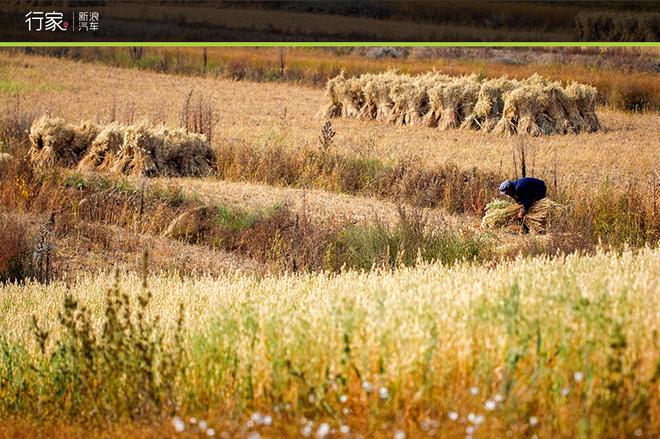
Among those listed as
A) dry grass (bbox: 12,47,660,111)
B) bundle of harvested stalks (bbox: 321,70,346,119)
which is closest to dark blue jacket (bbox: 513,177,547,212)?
bundle of harvested stalks (bbox: 321,70,346,119)

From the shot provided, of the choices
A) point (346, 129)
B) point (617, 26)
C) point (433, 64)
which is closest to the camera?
point (346, 129)

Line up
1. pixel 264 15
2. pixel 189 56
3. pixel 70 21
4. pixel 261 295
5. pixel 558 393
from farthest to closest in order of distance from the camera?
pixel 264 15 → pixel 189 56 → pixel 70 21 → pixel 261 295 → pixel 558 393

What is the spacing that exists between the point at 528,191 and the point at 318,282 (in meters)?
7.92

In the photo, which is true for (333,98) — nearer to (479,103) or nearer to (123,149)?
(479,103)

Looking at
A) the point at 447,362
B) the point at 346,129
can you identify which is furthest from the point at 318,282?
the point at 346,129

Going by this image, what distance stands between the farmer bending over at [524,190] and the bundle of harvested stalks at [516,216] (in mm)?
80

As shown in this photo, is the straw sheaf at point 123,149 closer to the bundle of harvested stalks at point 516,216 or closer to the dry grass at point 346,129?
the dry grass at point 346,129

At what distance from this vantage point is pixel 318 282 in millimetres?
9406

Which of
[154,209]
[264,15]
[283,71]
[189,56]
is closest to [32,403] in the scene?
[154,209]

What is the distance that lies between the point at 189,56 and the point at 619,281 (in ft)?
121

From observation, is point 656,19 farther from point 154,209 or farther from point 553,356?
point 553,356

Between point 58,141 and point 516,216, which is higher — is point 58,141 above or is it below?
above

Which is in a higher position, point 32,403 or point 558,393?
point 558,393

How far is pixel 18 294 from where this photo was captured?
36.4 ft
